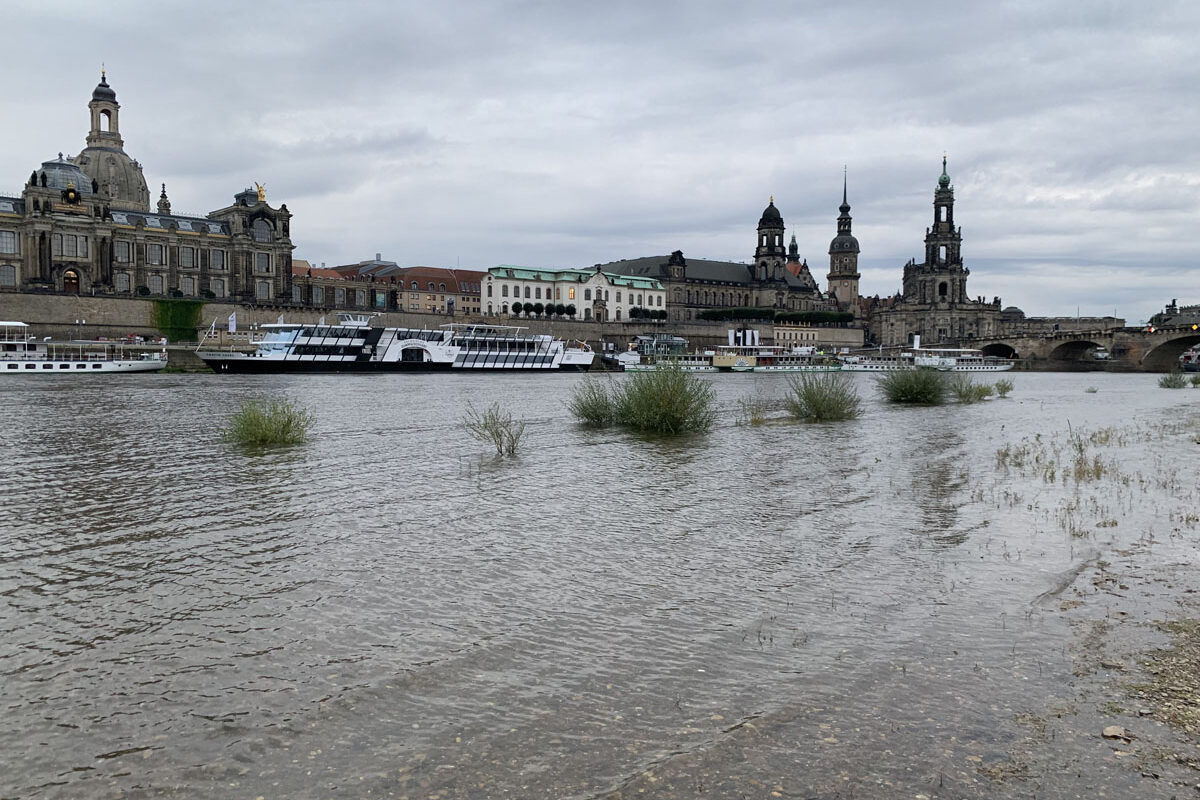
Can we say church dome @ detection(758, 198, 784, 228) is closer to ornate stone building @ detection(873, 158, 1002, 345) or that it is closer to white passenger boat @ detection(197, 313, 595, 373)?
ornate stone building @ detection(873, 158, 1002, 345)

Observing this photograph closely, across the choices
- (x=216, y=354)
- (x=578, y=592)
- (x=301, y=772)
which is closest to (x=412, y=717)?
(x=301, y=772)

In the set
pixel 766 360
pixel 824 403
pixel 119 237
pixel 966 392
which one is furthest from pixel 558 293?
pixel 824 403

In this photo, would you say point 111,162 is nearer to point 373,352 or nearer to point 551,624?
point 373,352

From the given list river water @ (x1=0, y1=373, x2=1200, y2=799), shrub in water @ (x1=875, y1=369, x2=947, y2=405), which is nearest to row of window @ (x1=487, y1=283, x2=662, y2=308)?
shrub in water @ (x1=875, y1=369, x2=947, y2=405)

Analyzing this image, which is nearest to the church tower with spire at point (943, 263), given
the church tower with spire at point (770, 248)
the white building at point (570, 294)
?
the church tower with spire at point (770, 248)

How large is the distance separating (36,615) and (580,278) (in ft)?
389

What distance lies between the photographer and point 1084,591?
7543mm

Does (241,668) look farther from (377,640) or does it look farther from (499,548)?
(499,548)

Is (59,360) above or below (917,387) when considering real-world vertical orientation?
above

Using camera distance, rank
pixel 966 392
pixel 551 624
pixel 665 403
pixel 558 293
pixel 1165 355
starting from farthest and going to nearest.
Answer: pixel 558 293
pixel 1165 355
pixel 966 392
pixel 665 403
pixel 551 624

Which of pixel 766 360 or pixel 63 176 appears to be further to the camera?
pixel 766 360

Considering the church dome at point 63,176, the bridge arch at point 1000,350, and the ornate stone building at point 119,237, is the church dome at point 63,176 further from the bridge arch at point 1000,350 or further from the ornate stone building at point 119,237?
the bridge arch at point 1000,350

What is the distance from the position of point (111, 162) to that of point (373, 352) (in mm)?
51988

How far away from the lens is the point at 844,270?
167125mm
